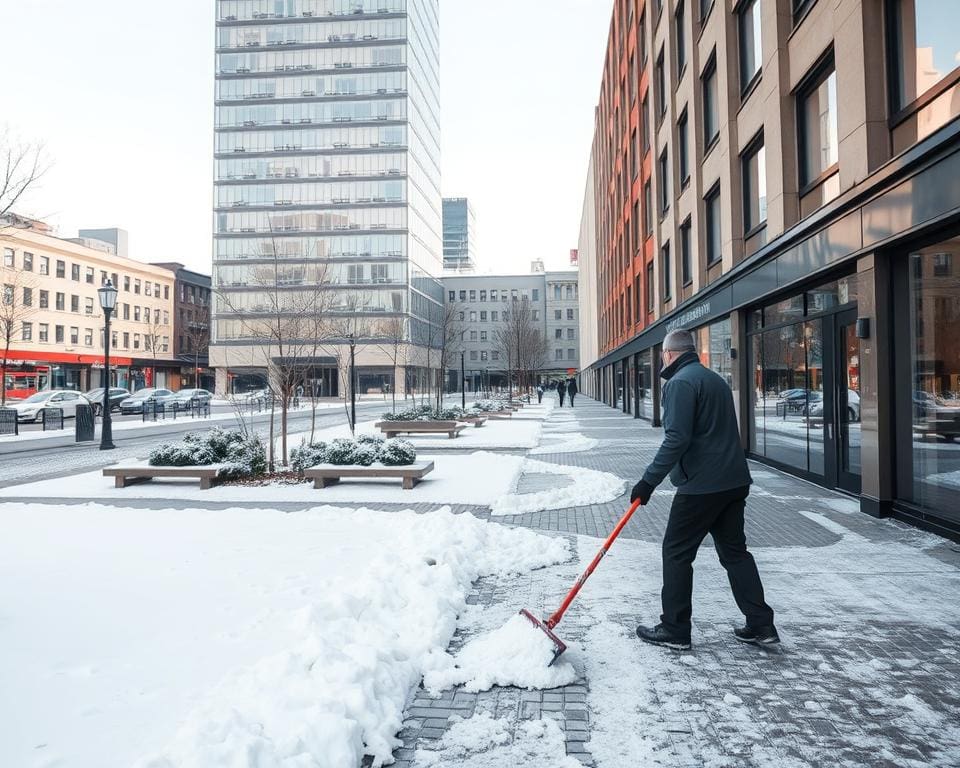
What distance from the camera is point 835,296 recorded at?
9492 millimetres

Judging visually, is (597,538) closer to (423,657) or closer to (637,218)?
(423,657)

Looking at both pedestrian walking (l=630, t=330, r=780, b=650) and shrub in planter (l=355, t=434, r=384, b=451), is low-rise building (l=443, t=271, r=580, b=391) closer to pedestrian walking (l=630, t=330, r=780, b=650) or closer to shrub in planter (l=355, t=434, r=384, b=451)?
shrub in planter (l=355, t=434, r=384, b=451)

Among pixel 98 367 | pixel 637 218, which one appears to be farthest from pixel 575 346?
pixel 637 218

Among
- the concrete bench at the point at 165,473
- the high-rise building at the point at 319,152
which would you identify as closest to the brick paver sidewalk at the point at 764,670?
the concrete bench at the point at 165,473

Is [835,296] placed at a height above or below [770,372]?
above

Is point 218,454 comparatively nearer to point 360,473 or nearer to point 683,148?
point 360,473

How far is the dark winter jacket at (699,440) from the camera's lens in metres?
4.04

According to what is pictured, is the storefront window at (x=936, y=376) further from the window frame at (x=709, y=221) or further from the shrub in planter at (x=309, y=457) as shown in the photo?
the window frame at (x=709, y=221)

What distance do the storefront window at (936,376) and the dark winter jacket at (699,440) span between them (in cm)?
417

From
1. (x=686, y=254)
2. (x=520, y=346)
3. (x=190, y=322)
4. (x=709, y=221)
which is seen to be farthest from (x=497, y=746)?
(x=190, y=322)

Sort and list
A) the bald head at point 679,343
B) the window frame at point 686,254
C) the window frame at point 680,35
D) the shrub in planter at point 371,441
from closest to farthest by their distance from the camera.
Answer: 1. the bald head at point 679,343
2. the shrub in planter at point 371,441
3. the window frame at point 686,254
4. the window frame at point 680,35

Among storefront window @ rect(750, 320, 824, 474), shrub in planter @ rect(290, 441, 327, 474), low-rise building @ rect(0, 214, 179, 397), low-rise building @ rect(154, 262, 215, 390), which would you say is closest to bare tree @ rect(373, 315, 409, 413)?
low-rise building @ rect(154, 262, 215, 390)

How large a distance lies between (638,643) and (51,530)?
22.6 feet

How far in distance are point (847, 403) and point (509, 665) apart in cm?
766
